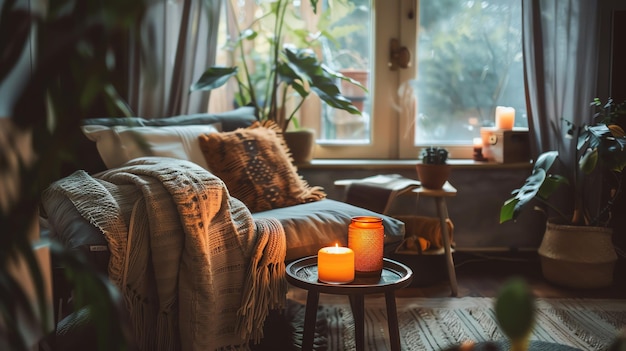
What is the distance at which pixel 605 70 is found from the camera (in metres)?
3.23

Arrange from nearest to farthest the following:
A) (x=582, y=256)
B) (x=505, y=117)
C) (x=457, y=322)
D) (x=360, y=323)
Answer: (x=360, y=323) → (x=457, y=322) → (x=582, y=256) → (x=505, y=117)

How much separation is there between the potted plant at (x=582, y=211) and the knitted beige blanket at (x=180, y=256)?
1296 mm

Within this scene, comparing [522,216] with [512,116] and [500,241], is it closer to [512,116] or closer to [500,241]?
[500,241]

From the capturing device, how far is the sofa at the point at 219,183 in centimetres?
184

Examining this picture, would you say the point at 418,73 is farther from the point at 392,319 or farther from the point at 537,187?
the point at 392,319

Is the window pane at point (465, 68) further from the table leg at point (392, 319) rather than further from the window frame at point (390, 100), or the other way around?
the table leg at point (392, 319)

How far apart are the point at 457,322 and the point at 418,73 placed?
4.64ft

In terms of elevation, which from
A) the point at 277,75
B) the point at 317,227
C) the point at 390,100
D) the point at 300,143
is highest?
the point at 277,75

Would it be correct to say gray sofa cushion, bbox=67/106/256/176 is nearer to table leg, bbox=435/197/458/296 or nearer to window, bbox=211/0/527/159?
window, bbox=211/0/527/159

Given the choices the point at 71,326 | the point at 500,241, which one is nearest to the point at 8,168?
the point at 71,326

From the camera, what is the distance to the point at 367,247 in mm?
1786

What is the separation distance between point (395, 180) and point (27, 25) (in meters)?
2.33

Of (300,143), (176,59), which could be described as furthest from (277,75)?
(176,59)

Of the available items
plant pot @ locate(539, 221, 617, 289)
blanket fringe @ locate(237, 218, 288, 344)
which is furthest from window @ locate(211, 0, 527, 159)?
blanket fringe @ locate(237, 218, 288, 344)
